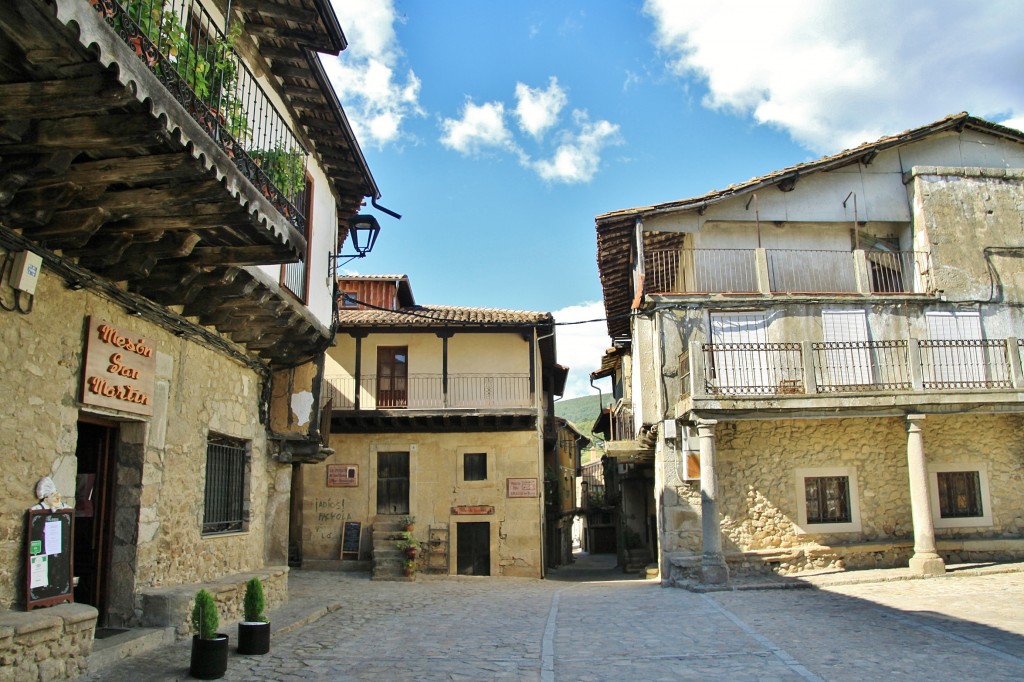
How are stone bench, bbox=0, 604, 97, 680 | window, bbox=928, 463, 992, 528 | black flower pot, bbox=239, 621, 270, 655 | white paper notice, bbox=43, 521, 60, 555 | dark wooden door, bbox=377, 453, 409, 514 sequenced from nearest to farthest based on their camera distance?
stone bench, bbox=0, 604, 97, 680 < white paper notice, bbox=43, 521, 60, 555 < black flower pot, bbox=239, 621, 270, 655 < window, bbox=928, 463, 992, 528 < dark wooden door, bbox=377, 453, 409, 514

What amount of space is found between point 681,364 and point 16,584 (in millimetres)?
12657

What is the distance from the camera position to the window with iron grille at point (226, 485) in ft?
33.2

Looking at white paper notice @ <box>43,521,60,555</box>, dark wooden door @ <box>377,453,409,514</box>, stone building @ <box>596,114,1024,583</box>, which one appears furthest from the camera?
dark wooden door @ <box>377,453,409,514</box>

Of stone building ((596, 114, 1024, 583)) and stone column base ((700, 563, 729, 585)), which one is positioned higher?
stone building ((596, 114, 1024, 583))

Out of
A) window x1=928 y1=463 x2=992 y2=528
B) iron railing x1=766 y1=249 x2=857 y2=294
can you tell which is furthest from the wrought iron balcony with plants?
window x1=928 y1=463 x2=992 y2=528

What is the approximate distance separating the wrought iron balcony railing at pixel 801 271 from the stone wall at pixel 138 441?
33.4 ft

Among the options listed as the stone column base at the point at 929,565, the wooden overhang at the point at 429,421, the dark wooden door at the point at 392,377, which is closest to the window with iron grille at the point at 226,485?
the wooden overhang at the point at 429,421

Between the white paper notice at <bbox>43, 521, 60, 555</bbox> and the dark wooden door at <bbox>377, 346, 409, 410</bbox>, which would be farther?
the dark wooden door at <bbox>377, 346, 409, 410</bbox>

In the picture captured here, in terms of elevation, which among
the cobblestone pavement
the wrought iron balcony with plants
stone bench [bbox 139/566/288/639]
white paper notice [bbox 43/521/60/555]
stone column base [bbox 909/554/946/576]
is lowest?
the cobblestone pavement

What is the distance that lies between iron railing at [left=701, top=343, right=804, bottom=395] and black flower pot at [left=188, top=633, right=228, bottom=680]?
11.0 meters

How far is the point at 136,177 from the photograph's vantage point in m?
5.98

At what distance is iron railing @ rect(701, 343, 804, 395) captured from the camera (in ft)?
51.9

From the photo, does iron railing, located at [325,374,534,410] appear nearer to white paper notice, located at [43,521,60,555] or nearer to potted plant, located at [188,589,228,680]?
potted plant, located at [188,589,228,680]

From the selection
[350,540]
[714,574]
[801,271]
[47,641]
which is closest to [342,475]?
[350,540]
